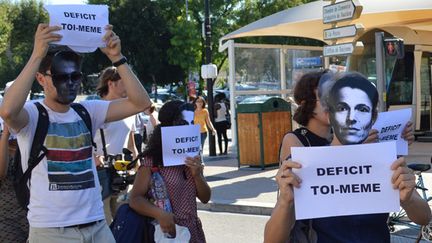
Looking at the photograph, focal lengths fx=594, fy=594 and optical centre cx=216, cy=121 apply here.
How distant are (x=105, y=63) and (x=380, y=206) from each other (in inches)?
1746

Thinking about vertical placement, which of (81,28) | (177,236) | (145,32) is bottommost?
(177,236)

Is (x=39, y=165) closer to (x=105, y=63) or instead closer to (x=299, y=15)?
(x=299, y=15)

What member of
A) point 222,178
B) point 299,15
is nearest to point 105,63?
point 299,15

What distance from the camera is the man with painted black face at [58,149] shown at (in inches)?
113

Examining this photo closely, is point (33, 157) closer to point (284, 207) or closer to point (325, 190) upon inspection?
point (284, 207)

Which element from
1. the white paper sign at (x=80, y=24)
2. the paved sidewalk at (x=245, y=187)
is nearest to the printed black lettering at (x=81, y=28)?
the white paper sign at (x=80, y=24)

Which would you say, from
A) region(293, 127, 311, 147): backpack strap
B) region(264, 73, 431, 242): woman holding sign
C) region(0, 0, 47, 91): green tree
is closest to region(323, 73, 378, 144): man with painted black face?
region(264, 73, 431, 242): woman holding sign

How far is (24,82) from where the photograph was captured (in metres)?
2.86

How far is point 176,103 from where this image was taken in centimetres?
393

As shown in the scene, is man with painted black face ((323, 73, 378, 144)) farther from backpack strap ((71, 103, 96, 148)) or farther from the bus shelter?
the bus shelter

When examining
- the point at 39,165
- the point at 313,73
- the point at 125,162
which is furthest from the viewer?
the point at 125,162

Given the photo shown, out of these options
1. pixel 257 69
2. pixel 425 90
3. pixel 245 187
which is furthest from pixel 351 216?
pixel 425 90

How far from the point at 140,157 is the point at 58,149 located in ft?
2.73

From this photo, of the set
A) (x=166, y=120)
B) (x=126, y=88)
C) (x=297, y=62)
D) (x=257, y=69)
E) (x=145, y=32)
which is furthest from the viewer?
(x=145, y=32)
